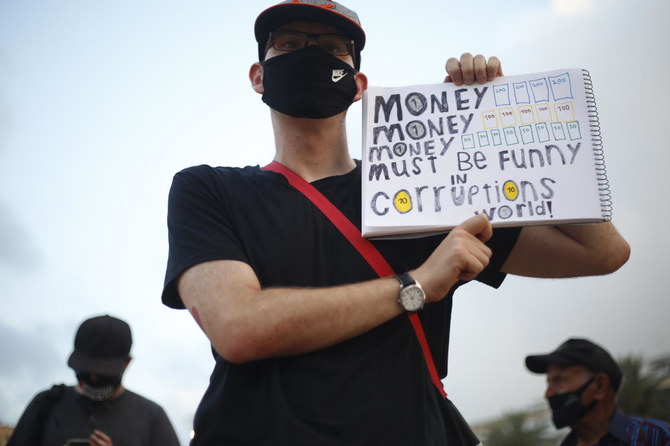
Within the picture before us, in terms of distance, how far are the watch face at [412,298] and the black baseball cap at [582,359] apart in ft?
13.8

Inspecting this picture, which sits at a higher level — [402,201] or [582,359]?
[402,201]

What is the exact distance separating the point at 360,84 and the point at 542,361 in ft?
13.1

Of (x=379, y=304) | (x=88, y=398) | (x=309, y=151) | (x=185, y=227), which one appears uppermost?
(x=309, y=151)

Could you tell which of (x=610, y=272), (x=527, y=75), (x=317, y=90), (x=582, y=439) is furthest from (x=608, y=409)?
(x=317, y=90)

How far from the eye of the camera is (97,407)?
18.4 ft

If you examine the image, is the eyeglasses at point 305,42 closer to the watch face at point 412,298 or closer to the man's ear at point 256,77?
the man's ear at point 256,77

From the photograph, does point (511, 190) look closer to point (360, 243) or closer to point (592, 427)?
point (360, 243)

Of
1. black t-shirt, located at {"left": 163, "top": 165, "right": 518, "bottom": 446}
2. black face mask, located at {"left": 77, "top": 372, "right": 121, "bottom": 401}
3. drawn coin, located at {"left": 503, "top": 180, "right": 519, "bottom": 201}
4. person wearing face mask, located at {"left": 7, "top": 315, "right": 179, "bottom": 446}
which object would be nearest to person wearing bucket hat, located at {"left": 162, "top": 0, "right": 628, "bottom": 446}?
black t-shirt, located at {"left": 163, "top": 165, "right": 518, "bottom": 446}

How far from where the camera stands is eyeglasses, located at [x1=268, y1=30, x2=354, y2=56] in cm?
321

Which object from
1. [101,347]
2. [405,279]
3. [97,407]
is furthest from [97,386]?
[405,279]

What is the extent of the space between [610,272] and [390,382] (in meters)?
1.19

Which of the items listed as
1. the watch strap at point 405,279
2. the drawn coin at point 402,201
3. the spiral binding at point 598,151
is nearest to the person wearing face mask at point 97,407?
the drawn coin at point 402,201

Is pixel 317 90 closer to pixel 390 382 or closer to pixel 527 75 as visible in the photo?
pixel 527 75

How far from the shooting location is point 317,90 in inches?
124
